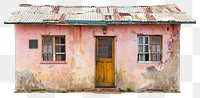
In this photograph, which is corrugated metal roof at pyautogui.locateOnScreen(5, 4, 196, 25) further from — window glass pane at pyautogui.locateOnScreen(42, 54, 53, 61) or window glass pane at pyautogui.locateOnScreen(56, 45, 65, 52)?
window glass pane at pyautogui.locateOnScreen(42, 54, 53, 61)

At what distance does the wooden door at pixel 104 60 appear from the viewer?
1683 cm

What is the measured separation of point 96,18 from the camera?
54.0ft

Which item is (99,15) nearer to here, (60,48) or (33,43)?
(60,48)

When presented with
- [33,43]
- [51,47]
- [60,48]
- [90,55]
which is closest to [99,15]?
[90,55]

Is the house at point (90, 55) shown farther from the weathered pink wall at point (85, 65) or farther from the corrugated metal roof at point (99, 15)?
the corrugated metal roof at point (99, 15)

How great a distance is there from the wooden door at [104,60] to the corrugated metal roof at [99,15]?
3.70ft

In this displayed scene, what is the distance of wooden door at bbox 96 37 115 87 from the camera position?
16.8 m

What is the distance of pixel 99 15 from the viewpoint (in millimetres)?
16875

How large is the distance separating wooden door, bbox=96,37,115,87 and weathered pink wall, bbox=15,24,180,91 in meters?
0.26

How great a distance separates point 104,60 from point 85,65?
0.86 m

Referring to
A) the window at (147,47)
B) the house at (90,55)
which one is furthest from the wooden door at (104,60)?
the window at (147,47)

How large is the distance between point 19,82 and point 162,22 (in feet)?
21.8

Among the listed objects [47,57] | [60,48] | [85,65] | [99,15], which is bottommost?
[85,65]

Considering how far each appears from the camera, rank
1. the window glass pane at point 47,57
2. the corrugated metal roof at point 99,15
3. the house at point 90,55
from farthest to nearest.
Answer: the window glass pane at point 47,57 < the house at point 90,55 < the corrugated metal roof at point 99,15
